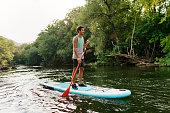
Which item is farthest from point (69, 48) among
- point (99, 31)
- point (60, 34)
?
point (99, 31)

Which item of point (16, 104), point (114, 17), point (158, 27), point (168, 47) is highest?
point (114, 17)

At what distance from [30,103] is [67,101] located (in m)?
1.13

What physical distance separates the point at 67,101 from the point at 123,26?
68.2 ft

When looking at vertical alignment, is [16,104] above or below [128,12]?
below

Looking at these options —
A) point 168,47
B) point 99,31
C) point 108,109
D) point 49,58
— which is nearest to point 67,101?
point 108,109

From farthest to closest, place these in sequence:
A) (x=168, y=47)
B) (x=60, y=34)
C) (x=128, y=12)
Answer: (x=60, y=34) < (x=128, y=12) < (x=168, y=47)

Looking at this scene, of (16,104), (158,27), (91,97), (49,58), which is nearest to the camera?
(16,104)

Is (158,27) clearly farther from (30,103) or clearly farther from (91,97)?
(30,103)

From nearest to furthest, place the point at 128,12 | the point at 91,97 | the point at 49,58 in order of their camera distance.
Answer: the point at 91,97 < the point at 128,12 < the point at 49,58

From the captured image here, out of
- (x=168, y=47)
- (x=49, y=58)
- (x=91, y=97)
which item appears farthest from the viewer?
(x=49, y=58)

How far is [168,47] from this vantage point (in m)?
17.1

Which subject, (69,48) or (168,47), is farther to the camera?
(69,48)

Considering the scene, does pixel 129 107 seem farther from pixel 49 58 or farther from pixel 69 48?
pixel 49 58

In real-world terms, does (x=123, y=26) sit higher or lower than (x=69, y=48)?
higher
